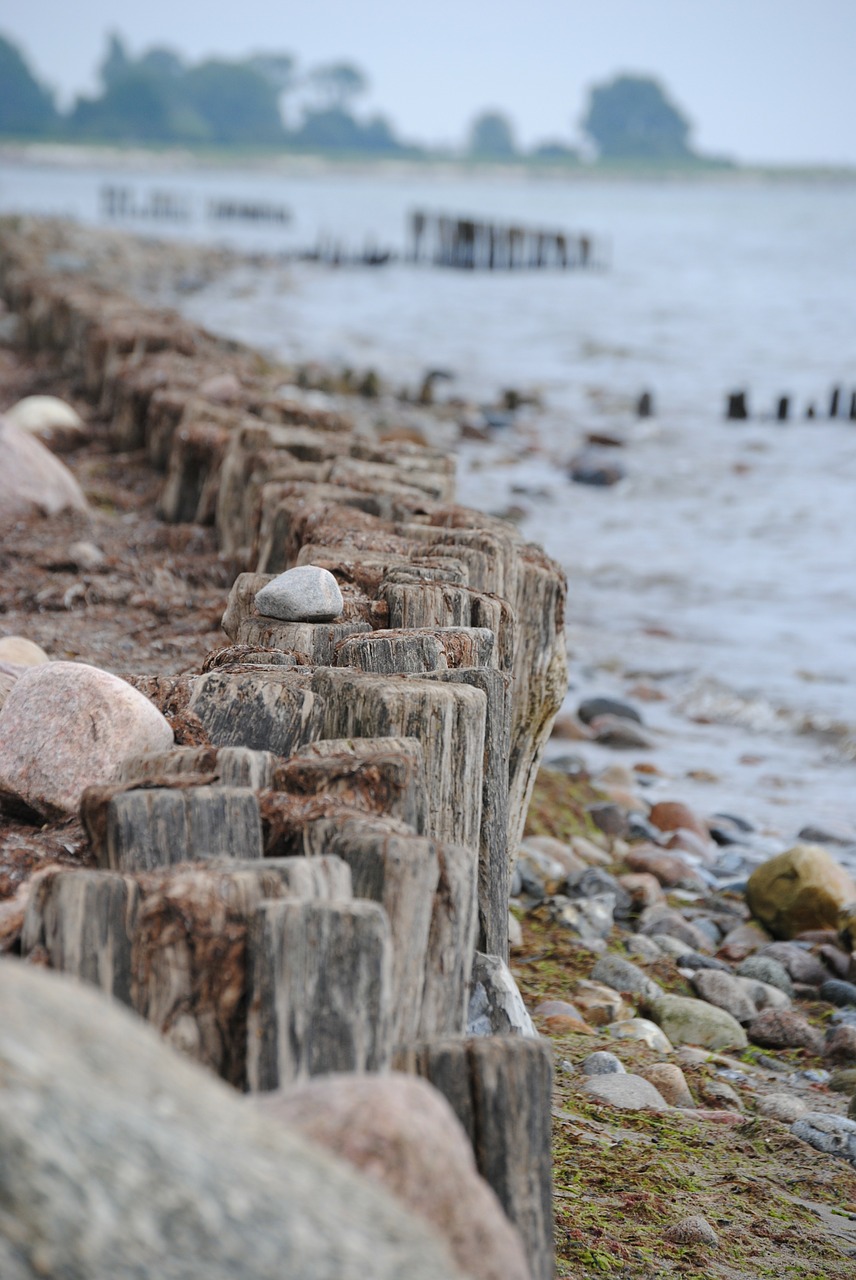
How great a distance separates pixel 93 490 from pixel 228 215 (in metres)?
76.3

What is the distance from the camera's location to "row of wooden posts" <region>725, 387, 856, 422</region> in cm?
2017

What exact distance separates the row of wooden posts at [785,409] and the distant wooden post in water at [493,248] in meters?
29.1

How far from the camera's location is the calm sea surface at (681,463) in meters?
8.48

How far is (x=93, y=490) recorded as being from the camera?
7879 millimetres

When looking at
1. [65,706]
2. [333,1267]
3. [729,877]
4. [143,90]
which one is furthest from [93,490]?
[143,90]

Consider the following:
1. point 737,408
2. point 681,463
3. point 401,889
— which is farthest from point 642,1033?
point 737,408

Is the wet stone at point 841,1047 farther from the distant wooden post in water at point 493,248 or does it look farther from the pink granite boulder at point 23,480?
the distant wooden post in water at point 493,248

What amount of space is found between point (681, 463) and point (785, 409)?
4144mm

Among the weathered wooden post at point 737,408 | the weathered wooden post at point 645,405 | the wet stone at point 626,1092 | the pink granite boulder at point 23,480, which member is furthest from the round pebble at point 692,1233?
the weathered wooden post at point 737,408

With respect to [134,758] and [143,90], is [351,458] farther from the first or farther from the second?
[143,90]

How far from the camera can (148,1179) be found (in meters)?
1.46

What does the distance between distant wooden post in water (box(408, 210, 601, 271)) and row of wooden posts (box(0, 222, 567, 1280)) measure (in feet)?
153

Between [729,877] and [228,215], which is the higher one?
[228,215]

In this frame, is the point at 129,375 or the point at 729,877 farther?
the point at 129,375
